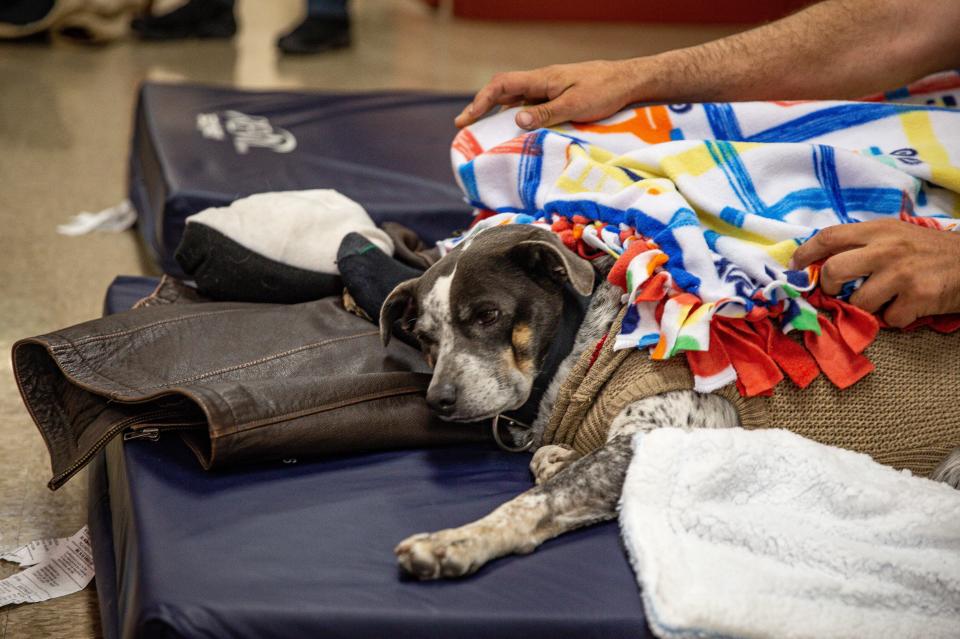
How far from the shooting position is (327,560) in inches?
56.0

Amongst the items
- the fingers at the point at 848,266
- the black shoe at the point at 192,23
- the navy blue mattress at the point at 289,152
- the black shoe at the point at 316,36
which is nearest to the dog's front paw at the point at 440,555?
the fingers at the point at 848,266

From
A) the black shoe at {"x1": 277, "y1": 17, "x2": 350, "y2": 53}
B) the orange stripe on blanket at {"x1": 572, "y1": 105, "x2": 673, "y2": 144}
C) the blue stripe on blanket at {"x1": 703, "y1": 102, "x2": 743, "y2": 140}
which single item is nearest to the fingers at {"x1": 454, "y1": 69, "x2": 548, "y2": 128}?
the orange stripe on blanket at {"x1": 572, "y1": 105, "x2": 673, "y2": 144}

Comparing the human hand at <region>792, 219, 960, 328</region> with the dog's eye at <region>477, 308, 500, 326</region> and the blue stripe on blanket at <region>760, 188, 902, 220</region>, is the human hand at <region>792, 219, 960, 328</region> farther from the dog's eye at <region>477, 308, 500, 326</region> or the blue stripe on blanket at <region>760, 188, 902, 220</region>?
the dog's eye at <region>477, 308, 500, 326</region>

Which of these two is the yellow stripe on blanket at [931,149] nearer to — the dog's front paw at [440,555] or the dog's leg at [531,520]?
the dog's leg at [531,520]

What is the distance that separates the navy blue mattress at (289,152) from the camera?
2775 millimetres

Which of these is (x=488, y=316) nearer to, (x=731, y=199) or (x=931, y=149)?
(x=731, y=199)

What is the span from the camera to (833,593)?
1.44 meters

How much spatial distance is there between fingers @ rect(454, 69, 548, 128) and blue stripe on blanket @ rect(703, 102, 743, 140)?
38cm

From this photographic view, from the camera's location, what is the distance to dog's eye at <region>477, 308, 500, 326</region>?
5.82ft

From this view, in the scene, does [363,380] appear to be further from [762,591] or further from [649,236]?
[762,591]

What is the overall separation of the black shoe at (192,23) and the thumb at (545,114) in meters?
4.25

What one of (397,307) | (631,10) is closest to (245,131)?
(397,307)

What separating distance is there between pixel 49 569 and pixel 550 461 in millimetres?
960

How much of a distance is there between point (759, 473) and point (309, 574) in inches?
29.0
